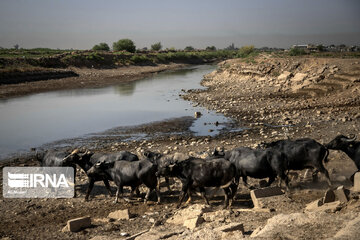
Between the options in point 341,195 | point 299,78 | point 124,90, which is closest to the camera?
point 341,195

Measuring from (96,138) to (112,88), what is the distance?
23438mm

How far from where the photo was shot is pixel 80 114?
25984 mm

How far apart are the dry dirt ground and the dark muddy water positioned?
188 centimetres

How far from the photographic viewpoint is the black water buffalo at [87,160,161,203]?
10016 mm

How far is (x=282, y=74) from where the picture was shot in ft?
103

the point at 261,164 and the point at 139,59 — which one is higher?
the point at 139,59

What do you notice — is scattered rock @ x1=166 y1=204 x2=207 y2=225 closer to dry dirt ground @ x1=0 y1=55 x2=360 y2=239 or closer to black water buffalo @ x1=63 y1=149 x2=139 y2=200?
dry dirt ground @ x1=0 y1=55 x2=360 y2=239

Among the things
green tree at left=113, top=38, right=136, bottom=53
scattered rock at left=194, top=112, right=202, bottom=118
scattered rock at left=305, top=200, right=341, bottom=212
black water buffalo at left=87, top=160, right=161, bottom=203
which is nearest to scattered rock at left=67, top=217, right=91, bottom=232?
black water buffalo at left=87, top=160, right=161, bottom=203

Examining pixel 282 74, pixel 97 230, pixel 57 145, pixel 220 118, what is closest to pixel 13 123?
pixel 57 145

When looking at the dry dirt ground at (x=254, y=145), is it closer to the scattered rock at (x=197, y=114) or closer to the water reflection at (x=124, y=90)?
the scattered rock at (x=197, y=114)

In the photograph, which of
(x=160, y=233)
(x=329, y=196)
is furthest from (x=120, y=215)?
(x=329, y=196)

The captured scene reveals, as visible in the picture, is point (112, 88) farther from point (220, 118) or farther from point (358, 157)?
point (358, 157)

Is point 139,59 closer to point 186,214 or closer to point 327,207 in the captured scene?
point 186,214

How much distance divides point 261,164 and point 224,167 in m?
1.36
